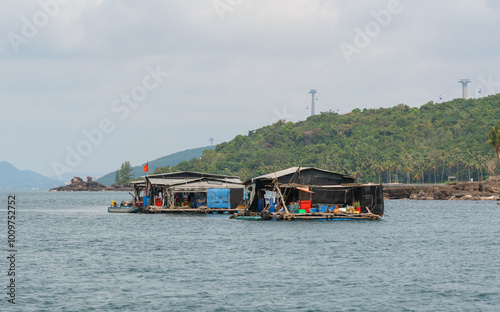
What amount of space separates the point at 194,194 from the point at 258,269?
44208 millimetres

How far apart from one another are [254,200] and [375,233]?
15867 mm

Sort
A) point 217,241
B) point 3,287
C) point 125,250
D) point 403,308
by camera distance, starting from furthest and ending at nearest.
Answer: point 217,241 < point 125,250 < point 3,287 < point 403,308

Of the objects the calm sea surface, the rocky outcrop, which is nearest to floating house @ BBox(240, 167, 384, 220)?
the calm sea surface

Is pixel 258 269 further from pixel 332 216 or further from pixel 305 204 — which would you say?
pixel 305 204

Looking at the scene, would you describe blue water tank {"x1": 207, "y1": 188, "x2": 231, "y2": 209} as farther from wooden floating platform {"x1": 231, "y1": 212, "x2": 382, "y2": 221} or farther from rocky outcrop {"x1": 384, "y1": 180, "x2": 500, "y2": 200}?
rocky outcrop {"x1": 384, "y1": 180, "x2": 500, "y2": 200}

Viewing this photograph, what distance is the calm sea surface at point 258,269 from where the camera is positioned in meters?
25.5

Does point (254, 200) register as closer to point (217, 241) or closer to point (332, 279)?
point (217, 241)

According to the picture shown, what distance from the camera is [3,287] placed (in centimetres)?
2817

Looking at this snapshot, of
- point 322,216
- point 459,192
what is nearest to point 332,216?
point 322,216

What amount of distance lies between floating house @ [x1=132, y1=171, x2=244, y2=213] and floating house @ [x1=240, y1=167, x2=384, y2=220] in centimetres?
1186

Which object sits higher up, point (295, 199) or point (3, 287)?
point (295, 199)

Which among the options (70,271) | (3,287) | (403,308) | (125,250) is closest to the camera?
(403,308)

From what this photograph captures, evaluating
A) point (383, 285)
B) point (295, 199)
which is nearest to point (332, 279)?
point (383, 285)

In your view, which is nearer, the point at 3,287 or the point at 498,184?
the point at 3,287
